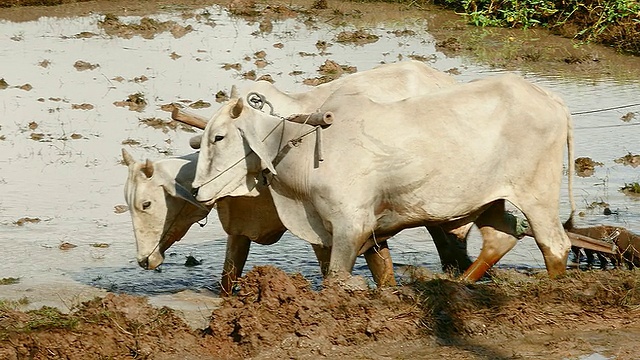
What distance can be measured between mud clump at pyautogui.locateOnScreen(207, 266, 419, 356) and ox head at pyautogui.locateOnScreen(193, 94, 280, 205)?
2.59 ft

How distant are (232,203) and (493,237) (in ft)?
5.17

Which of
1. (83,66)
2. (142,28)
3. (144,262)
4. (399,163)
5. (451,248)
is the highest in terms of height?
(399,163)

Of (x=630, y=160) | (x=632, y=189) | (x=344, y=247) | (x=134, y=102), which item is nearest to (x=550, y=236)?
(x=344, y=247)

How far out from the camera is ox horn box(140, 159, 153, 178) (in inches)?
265

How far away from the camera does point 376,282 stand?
22.2 ft

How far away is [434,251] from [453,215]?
174cm

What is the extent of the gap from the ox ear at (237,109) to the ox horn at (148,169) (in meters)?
0.70

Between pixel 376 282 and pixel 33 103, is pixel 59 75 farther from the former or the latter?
pixel 376 282

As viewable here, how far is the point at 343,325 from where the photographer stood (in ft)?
18.5

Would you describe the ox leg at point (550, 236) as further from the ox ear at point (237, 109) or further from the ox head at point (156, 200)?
the ox head at point (156, 200)

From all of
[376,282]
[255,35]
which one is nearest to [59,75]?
[255,35]

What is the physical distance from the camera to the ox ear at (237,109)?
6.25 metres

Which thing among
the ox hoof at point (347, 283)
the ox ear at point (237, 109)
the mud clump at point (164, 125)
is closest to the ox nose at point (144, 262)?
the ox ear at point (237, 109)

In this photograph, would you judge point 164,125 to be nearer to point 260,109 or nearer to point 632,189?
point 632,189
